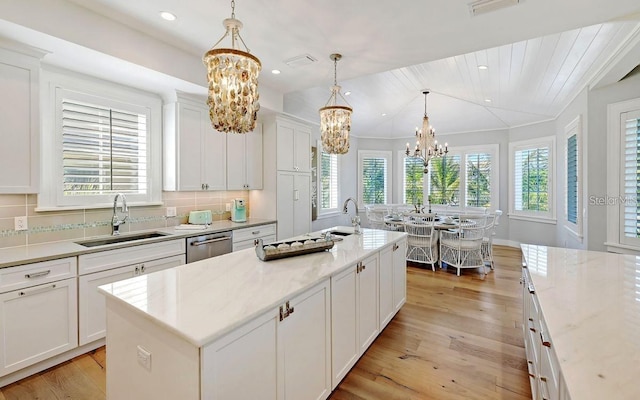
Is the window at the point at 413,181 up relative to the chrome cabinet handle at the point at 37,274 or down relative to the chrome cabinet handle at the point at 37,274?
up

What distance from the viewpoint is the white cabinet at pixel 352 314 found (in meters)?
1.94

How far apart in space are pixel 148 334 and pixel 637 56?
14.3 ft

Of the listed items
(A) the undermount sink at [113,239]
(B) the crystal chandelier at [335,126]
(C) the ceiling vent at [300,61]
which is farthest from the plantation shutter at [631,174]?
(A) the undermount sink at [113,239]

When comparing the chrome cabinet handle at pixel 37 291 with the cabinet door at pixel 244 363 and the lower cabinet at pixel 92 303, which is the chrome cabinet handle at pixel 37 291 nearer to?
the lower cabinet at pixel 92 303

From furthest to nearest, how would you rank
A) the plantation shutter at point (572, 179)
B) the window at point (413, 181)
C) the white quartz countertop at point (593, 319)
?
the window at point (413, 181) < the plantation shutter at point (572, 179) < the white quartz countertop at point (593, 319)

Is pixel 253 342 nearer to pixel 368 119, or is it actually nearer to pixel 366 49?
pixel 366 49

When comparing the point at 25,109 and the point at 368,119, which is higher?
the point at 368,119

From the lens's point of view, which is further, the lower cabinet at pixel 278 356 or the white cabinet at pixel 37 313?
the white cabinet at pixel 37 313

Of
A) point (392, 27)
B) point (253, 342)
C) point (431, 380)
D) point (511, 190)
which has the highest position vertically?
point (392, 27)

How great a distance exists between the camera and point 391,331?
9.51 feet

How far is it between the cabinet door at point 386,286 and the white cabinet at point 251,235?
5.15 feet

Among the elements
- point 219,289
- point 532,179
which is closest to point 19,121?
point 219,289

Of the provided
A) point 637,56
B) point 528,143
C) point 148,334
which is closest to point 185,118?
point 148,334

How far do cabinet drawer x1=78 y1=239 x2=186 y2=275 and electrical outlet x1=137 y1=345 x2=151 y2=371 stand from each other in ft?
5.15
